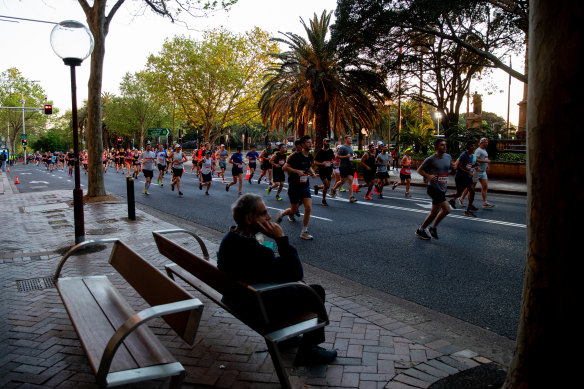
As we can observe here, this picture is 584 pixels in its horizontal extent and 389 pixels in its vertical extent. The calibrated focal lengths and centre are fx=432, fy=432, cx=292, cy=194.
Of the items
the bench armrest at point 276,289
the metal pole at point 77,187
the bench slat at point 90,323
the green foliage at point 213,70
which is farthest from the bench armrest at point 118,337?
the green foliage at point 213,70

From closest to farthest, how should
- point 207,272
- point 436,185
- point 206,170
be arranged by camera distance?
point 207,272, point 436,185, point 206,170

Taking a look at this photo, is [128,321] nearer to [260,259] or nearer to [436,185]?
[260,259]

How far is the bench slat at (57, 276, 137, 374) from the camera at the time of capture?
250cm

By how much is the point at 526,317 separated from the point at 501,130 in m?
29.2

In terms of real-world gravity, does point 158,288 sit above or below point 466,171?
below

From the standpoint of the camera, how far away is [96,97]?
41.7 feet

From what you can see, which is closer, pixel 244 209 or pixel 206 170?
pixel 244 209

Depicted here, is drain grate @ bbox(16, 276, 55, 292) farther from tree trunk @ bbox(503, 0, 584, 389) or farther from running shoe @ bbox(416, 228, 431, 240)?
running shoe @ bbox(416, 228, 431, 240)

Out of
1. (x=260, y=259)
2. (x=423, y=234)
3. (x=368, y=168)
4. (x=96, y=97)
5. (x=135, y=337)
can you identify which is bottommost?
(x=423, y=234)

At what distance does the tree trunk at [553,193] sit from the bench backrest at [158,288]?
6.01ft

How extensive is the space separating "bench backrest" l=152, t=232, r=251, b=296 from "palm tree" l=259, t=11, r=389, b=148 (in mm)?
18938

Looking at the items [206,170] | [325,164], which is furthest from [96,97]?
[325,164]

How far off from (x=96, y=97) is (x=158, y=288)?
11.5m

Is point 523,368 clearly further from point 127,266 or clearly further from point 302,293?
point 127,266
